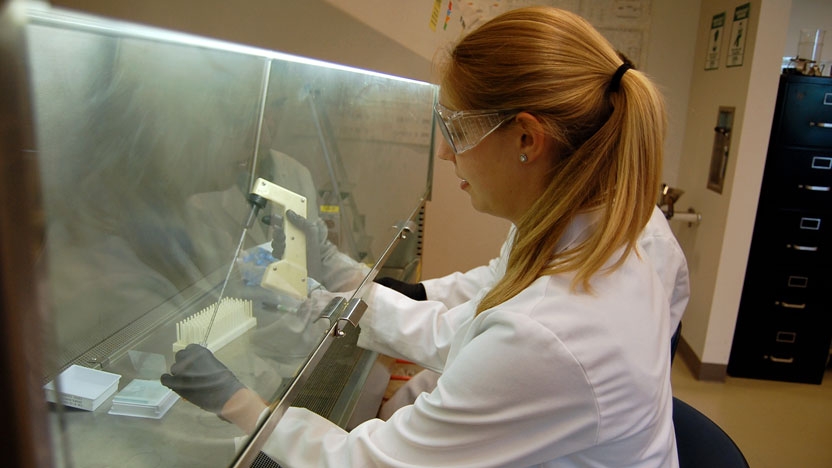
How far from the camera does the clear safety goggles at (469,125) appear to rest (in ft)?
3.27

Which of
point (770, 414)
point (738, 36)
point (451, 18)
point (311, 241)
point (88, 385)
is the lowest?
point (770, 414)

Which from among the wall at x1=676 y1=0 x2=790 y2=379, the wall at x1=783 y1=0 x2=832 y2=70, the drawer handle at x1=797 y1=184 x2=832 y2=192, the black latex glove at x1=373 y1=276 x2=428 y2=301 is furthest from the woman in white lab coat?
the wall at x1=783 y1=0 x2=832 y2=70

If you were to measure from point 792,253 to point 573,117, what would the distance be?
105 inches

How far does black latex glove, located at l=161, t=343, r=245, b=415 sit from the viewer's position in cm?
80

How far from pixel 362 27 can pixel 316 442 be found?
673 mm

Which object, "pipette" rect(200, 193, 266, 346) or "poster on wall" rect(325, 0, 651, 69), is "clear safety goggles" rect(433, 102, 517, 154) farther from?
"pipette" rect(200, 193, 266, 346)

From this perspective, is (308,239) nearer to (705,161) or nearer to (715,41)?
(705,161)

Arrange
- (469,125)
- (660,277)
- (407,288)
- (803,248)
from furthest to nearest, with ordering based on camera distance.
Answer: (803,248) < (407,288) < (660,277) < (469,125)

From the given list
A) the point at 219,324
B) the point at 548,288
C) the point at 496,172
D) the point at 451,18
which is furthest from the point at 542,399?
the point at 451,18

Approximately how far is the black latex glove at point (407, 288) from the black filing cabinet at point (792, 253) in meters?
2.15

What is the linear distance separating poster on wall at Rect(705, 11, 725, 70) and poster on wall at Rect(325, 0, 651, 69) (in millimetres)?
347

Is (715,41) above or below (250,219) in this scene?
above

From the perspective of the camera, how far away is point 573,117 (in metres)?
0.96

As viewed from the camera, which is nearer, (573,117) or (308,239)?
(573,117)
